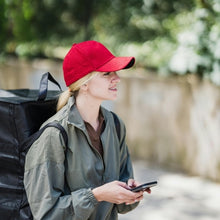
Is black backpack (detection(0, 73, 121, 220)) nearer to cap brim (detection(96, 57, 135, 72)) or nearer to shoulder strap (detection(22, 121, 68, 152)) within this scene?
shoulder strap (detection(22, 121, 68, 152))

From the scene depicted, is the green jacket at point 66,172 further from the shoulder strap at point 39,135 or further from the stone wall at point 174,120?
the stone wall at point 174,120

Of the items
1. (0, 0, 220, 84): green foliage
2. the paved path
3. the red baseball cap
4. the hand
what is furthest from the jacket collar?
(0, 0, 220, 84): green foliage

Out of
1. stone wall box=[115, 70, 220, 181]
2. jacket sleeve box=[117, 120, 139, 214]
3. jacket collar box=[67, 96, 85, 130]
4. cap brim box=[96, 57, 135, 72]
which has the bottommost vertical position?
stone wall box=[115, 70, 220, 181]

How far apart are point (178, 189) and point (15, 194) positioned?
10.2ft

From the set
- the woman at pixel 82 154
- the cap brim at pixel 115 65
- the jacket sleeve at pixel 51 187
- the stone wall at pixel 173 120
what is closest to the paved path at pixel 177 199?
the stone wall at pixel 173 120

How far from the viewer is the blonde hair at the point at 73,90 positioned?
1.93 m

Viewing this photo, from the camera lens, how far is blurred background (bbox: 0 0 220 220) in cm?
480

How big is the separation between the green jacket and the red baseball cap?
0.16m

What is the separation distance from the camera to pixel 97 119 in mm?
2086

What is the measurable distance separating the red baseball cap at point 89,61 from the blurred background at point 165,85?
2.41 metres

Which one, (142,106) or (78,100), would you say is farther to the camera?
(142,106)

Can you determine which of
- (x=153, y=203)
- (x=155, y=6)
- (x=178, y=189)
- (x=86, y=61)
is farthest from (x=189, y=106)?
(x=86, y=61)

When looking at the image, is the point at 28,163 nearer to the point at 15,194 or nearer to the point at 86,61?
the point at 15,194

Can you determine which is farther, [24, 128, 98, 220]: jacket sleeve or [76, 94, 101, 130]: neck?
[76, 94, 101, 130]: neck
